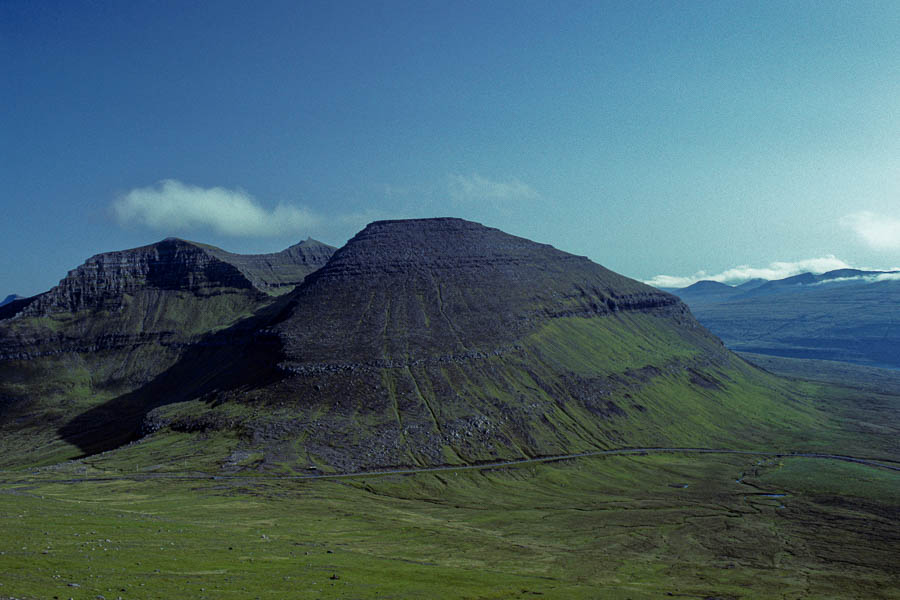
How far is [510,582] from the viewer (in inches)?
3607

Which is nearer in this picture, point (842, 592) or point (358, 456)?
point (842, 592)

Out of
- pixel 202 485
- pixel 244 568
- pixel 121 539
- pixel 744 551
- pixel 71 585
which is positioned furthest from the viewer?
pixel 202 485

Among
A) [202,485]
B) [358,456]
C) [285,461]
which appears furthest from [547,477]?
[202,485]

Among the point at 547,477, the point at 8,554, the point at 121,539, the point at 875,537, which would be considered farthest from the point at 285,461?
the point at 875,537

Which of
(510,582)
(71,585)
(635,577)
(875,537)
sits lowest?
(875,537)

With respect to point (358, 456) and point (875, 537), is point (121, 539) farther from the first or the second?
point (875, 537)

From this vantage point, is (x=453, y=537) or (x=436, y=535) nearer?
(x=453, y=537)

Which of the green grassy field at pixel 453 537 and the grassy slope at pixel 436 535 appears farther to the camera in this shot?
the grassy slope at pixel 436 535

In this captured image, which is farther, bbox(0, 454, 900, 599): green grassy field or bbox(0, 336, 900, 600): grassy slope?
bbox(0, 336, 900, 600): grassy slope

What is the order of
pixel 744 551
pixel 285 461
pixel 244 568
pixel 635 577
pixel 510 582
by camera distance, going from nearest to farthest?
→ pixel 244 568 < pixel 510 582 < pixel 635 577 < pixel 744 551 < pixel 285 461

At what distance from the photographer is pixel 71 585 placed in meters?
56.2

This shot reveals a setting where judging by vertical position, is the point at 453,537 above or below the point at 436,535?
below

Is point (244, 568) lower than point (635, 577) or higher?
higher

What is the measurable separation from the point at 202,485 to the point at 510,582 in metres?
102
